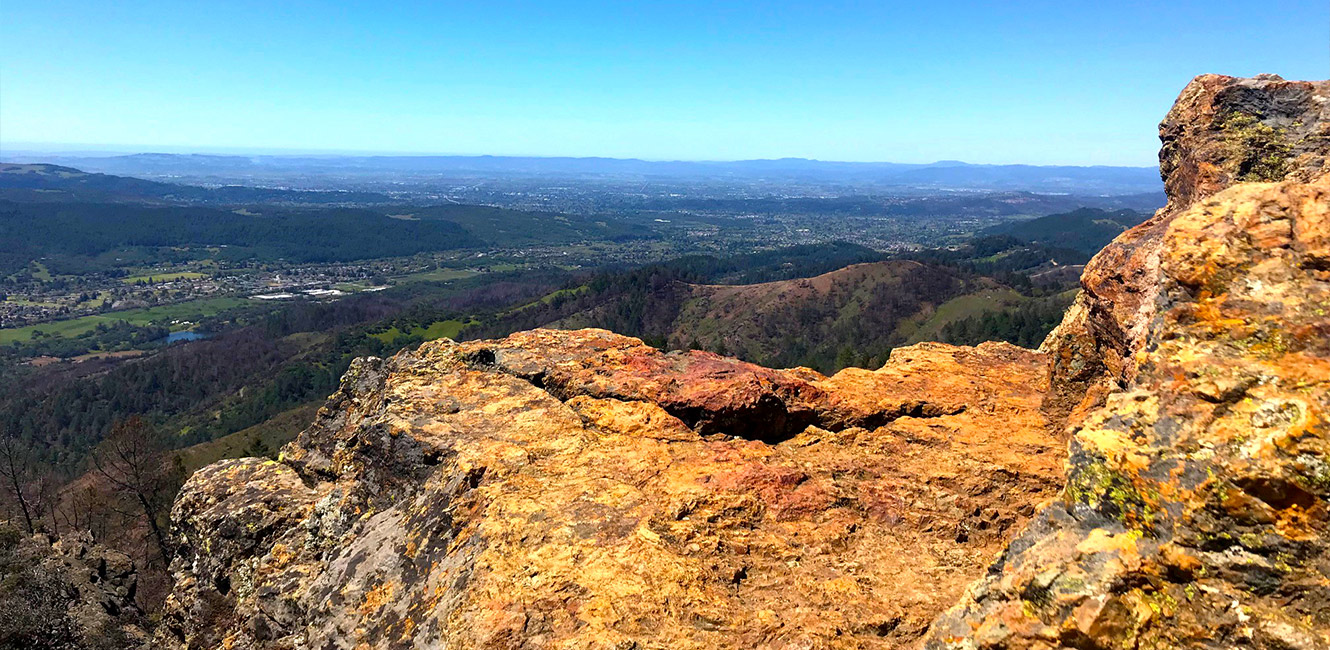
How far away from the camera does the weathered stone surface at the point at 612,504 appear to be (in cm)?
858

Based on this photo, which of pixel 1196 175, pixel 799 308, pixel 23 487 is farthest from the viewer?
pixel 799 308

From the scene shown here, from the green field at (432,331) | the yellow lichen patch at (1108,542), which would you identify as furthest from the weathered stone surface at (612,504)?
the green field at (432,331)

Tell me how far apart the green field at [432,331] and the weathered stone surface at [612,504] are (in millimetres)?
137690

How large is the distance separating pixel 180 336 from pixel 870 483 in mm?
226320

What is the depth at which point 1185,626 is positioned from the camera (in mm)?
5449

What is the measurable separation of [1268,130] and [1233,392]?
10387 millimetres

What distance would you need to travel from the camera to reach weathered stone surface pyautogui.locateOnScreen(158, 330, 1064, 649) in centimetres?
858

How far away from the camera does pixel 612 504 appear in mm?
10562

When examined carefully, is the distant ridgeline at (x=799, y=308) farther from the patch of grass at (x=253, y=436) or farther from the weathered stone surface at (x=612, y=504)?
the weathered stone surface at (x=612, y=504)

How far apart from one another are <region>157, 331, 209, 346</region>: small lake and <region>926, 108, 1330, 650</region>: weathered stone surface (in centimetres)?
21367

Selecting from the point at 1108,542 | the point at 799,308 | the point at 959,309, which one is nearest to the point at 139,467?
the point at 1108,542

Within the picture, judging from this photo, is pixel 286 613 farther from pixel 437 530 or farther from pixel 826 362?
pixel 826 362

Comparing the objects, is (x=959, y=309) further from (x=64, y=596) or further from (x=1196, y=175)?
(x=64, y=596)

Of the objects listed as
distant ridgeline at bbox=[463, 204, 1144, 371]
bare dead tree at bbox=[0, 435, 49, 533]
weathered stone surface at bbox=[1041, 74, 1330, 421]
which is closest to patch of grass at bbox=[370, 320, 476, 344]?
distant ridgeline at bbox=[463, 204, 1144, 371]
